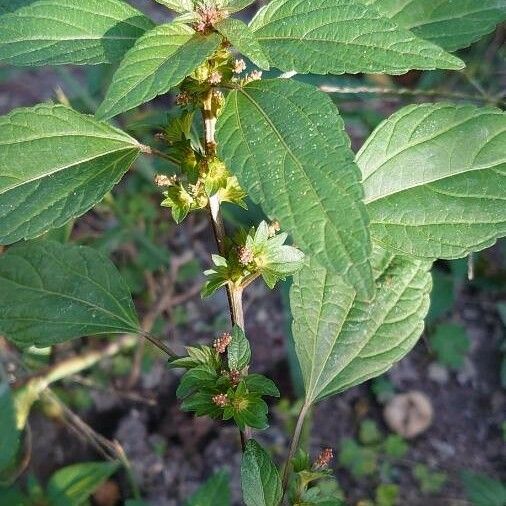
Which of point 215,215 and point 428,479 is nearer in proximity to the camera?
point 215,215

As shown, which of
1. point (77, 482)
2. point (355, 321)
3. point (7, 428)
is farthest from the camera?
point (77, 482)

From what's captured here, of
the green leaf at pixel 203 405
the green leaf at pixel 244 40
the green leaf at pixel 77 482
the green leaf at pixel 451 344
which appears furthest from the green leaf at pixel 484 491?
the green leaf at pixel 244 40

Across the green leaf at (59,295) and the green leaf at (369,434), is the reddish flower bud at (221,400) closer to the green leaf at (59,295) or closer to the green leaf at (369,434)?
the green leaf at (59,295)

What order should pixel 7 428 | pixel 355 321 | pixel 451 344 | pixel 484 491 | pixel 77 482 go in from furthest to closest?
pixel 451 344 → pixel 484 491 → pixel 77 482 → pixel 7 428 → pixel 355 321

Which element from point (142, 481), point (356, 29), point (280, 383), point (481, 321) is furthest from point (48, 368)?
point (481, 321)

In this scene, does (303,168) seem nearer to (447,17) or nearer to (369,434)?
(447,17)

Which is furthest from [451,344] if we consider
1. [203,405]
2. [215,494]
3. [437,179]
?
[203,405]

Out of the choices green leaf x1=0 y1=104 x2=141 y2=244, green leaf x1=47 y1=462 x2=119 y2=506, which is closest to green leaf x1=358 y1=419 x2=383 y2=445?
green leaf x1=47 y1=462 x2=119 y2=506
